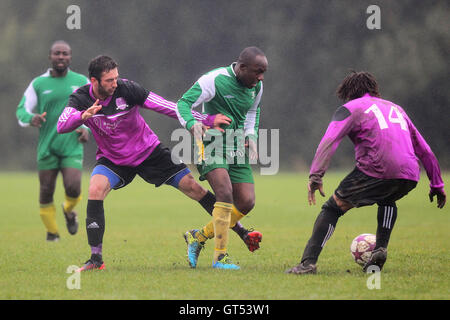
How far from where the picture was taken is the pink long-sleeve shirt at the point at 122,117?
7027 millimetres

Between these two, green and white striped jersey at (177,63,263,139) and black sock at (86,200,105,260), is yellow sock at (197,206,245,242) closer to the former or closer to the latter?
green and white striped jersey at (177,63,263,139)

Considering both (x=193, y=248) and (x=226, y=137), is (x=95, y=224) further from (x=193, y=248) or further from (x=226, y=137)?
(x=226, y=137)

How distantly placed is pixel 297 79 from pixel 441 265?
93.7ft

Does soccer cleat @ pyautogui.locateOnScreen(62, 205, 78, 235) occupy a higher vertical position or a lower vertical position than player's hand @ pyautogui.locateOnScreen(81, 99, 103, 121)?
lower

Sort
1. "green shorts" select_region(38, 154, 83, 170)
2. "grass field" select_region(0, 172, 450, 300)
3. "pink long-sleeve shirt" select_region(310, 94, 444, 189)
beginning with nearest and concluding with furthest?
"grass field" select_region(0, 172, 450, 300), "pink long-sleeve shirt" select_region(310, 94, 444, 189), "green shorts" select_region(38, 154, 83, 170)

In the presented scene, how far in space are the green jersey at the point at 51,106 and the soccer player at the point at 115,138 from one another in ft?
10.0

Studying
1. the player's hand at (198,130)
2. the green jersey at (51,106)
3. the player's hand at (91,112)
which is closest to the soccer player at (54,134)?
the green jersey at (51,106)

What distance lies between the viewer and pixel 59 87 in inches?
399

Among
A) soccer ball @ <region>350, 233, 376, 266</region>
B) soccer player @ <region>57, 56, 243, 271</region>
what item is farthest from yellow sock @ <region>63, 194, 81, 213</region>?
soccer ball @ <region>350, 233, 376, 266</region>

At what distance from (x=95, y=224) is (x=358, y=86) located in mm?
2828

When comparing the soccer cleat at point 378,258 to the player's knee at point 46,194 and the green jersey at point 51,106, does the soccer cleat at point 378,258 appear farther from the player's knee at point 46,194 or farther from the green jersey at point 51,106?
the player's knee at point 46,194

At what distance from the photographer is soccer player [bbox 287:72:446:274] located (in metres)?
6.14

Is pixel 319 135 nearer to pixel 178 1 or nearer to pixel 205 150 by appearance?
pixel 178 1
